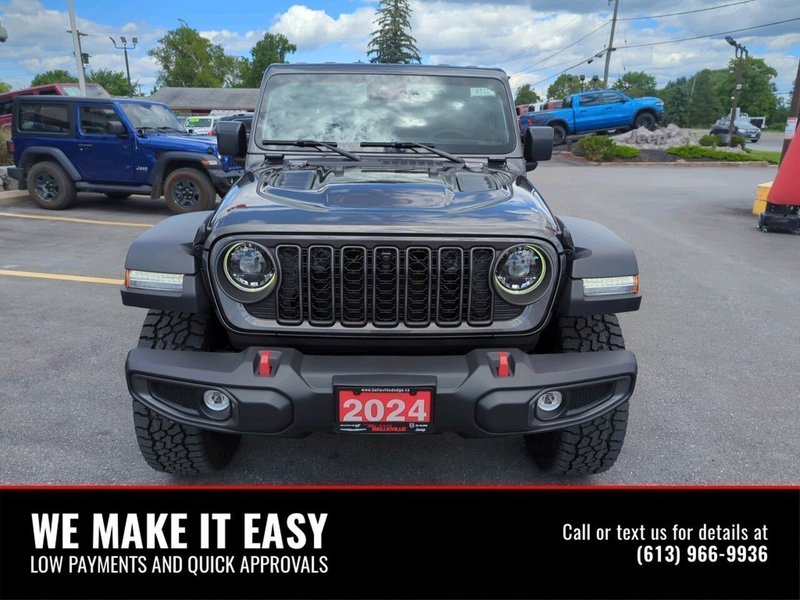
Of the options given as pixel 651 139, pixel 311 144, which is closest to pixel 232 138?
pixel 311 144

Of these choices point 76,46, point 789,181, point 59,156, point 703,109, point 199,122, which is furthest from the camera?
point 703,109

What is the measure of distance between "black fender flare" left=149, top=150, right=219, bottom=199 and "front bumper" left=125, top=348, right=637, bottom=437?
7.92 metres

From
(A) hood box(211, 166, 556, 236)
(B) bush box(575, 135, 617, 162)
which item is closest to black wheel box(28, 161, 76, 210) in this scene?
(A) hood box(211, 166, 556, 236)

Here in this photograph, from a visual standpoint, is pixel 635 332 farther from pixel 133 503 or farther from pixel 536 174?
pixel 536 174

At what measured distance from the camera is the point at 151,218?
32.5ft

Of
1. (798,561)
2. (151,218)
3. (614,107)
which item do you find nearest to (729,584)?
(798,561)

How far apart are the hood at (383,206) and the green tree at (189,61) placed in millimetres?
83118

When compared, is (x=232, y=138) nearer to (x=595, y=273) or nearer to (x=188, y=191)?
(x=595, y=273)

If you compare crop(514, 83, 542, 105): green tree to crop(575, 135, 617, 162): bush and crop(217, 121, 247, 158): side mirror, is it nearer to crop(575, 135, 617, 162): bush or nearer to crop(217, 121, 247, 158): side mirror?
crop(575, 135, 617, 162): bush

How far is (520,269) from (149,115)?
971 cm

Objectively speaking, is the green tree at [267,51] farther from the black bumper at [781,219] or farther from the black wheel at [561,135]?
the black bumper at [781,219]

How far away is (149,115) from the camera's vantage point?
10.3 meters

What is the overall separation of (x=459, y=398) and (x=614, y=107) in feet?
85.9

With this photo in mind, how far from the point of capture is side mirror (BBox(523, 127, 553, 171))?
360cm
